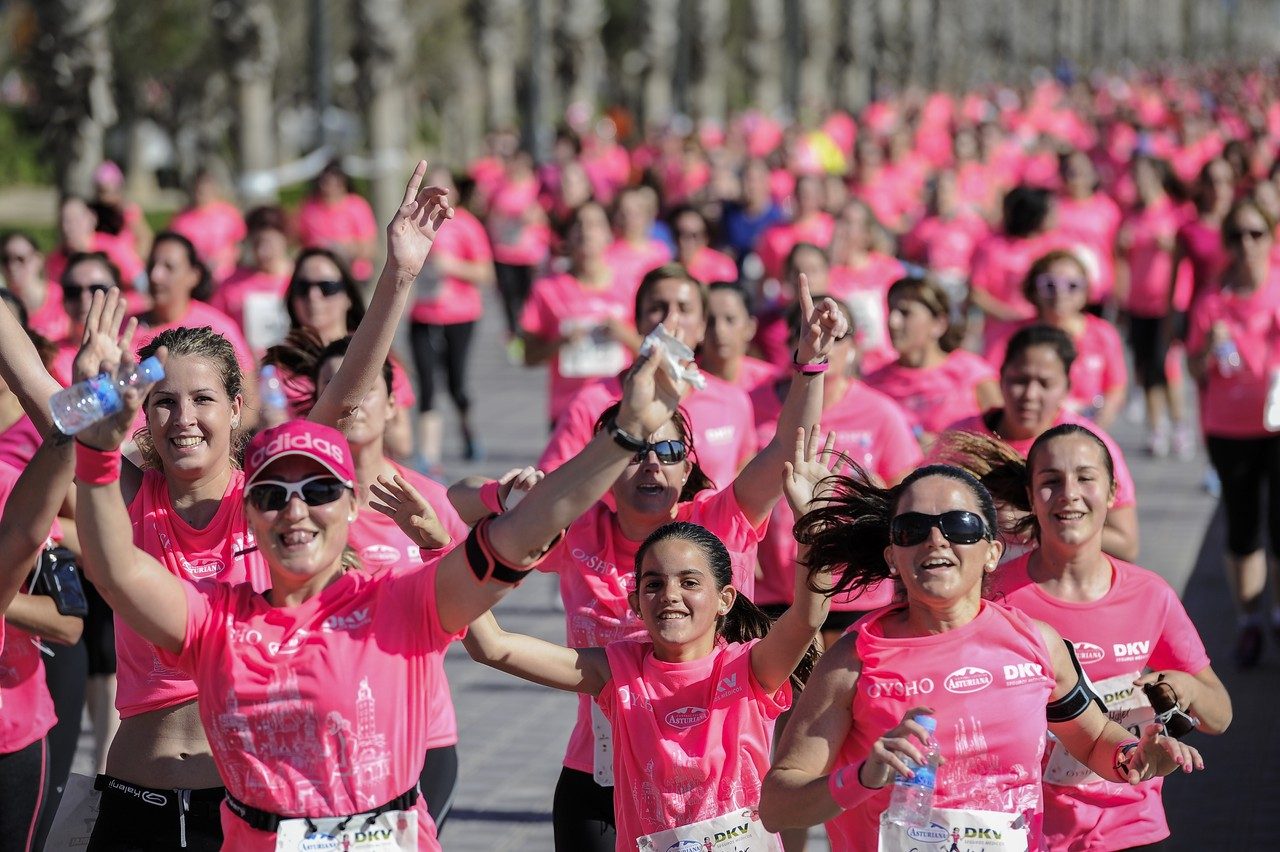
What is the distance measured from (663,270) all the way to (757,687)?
3121 millimetres

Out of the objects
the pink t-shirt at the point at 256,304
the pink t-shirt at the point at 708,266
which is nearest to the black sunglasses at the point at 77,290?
the pink t-shirt at the point at 256,304

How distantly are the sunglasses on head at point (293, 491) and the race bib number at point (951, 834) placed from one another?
4.12 ft

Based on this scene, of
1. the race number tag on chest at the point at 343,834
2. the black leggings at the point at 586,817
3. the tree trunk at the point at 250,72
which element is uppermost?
the tree trunk at the point at 250,72

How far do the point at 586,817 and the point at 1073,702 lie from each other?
1396 millimetres

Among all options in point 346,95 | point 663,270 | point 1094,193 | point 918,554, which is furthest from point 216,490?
point 346,95

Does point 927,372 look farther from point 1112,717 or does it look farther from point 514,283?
point 514,283

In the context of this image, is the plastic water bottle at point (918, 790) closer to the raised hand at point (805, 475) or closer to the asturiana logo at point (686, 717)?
the asturiana logo at point (686, 717)

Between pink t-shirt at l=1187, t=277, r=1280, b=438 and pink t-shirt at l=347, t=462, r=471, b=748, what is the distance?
468 centimetres

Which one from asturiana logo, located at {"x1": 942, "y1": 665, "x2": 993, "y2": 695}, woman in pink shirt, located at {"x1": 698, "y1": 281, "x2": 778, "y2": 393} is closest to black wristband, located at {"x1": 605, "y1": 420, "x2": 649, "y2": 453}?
asturiana logo, located at {"x1": 942, "y1": 665, "x2": 993, "y2": 695}

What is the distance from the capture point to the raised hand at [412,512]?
4547 mm

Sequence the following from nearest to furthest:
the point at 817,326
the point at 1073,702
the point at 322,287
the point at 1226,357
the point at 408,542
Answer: the point at 1073,702 → the point at 817,326 → the point at 408,542 → the point at 322,287 → the point at 1226,357

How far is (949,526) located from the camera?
4.09m

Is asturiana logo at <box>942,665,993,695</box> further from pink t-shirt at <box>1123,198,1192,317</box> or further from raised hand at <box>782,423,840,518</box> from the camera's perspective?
pink t-shirt at <box>1123,198,1192,317</box>

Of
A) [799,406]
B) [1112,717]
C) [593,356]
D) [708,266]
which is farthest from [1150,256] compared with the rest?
[1112,717]
